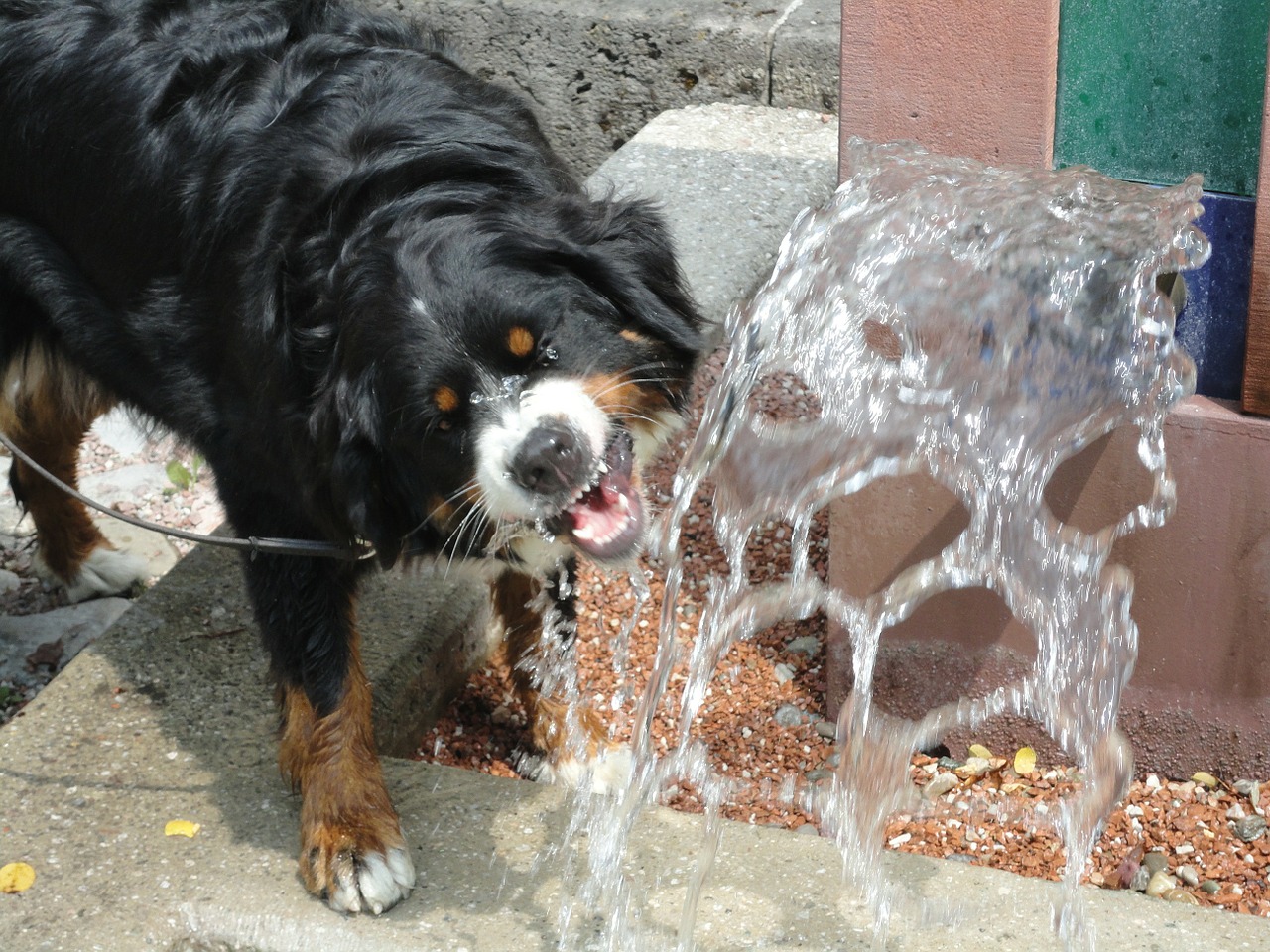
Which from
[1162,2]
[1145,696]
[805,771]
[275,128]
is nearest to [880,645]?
[805,771]

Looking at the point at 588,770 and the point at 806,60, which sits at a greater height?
the point at 806,60

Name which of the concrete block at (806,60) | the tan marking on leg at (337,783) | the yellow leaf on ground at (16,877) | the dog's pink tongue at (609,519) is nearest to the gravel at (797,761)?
the tan marking on leg at (337,783)

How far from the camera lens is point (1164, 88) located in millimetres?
2666

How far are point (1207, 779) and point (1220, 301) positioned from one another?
104 cm

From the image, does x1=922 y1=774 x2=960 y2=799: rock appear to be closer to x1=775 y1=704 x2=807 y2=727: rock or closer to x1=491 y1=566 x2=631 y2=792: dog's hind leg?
x1=775 y1=704 x2=807 y2=727: rock

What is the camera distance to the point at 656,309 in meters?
2.56

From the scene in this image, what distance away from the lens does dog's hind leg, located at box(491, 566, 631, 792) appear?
10.5 ft

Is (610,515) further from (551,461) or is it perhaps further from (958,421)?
(958,421)

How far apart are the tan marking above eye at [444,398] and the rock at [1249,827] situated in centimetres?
185

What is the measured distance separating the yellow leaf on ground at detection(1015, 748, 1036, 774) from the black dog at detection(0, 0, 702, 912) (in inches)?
45.6

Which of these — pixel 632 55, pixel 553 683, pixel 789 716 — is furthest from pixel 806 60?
pixel 553 683

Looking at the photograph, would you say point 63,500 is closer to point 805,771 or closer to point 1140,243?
point 805,771

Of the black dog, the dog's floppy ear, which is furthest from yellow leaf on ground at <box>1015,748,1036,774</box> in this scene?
the dog's floppy ear

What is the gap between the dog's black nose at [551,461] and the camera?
2.27 m
